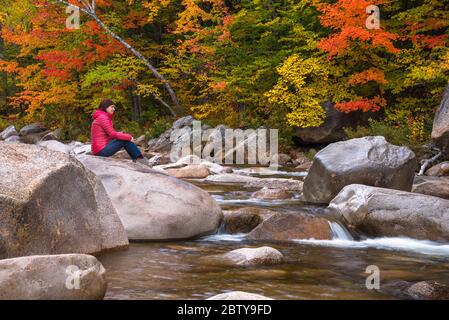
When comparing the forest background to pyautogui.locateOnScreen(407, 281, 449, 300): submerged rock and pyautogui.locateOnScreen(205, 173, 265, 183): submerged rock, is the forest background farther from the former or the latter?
pyautogui.locateOnScreen(407, 281, 449, 300): submerged rock

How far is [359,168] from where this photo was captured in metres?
9.36

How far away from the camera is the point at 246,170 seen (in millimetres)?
15594

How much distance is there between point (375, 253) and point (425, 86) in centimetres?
1336

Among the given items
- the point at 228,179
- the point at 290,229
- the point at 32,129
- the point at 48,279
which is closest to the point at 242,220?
the point at 290,229

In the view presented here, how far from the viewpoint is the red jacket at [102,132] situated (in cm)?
907

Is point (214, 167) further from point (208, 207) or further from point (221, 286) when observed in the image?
point (221, 286)

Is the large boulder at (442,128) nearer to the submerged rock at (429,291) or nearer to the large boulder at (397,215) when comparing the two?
the large boulder at (397,215)

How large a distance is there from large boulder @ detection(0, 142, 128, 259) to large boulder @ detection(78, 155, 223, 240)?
492mm

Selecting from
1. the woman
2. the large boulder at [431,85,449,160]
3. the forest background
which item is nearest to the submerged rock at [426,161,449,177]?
the large boulder at [431,85,449,160]

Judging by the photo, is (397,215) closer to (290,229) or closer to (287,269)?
(290,229)

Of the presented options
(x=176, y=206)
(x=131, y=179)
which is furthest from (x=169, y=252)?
(x=131, y=179)

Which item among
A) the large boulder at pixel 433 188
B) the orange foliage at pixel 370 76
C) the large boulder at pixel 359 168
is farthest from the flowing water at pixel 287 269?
the orange foliage at pixel 370 76

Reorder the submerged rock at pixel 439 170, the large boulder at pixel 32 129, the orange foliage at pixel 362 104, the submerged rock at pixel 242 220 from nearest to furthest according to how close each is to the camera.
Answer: the submerged rock at pixel 242 220 < the submerged rock at pixel 439 170 < the orange foliage at pixel 362 104 < the large boulder at pixel 32 129

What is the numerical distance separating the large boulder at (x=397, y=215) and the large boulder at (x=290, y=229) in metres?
0.53
